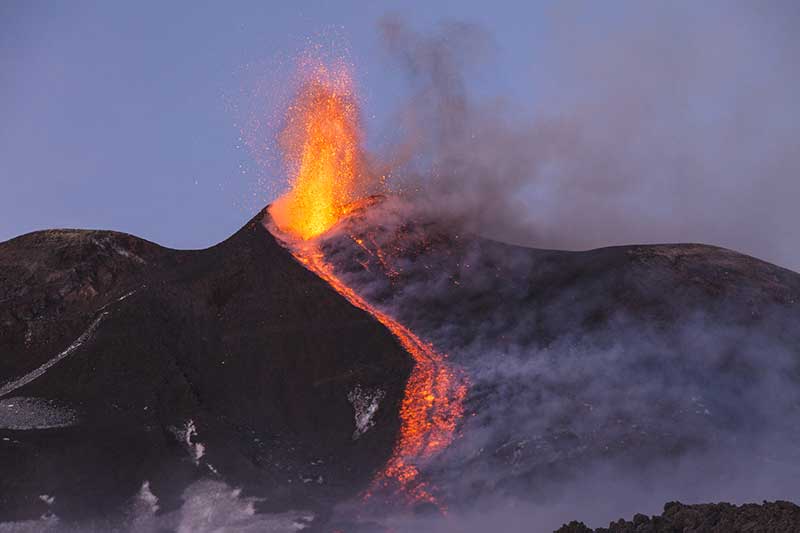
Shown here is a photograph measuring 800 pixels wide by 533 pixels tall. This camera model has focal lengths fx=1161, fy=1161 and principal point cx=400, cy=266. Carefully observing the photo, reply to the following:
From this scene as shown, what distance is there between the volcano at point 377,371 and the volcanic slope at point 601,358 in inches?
4.6

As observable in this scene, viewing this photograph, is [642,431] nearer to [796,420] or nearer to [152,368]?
[796,420]

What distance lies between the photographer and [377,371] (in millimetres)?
53688

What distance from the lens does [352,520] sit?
43.1 metres

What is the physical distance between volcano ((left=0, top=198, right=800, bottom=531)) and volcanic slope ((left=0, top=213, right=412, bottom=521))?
117 mm

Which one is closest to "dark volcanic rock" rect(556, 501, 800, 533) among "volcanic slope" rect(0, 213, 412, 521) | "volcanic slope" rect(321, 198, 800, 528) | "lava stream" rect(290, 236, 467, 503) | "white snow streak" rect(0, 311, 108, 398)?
"volcanic slope" rect(321, 198, 800, 528)

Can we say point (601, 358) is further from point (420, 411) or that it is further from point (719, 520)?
point (719, 520)

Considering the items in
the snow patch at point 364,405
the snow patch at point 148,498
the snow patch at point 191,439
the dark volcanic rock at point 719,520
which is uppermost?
the snow patch at point 364,405

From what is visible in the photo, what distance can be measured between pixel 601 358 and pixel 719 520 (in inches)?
889

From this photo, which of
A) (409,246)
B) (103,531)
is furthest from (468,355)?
(103,531)

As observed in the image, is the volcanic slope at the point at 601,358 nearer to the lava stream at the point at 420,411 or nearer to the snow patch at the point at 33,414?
the lava stream at the point at 420,411

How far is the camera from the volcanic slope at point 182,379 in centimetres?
4781

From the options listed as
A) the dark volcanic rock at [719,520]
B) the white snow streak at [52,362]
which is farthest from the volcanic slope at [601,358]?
the white snow streak at [52,362]

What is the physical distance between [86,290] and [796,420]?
130 feet

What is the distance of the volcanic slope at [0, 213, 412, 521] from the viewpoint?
1882 inches
